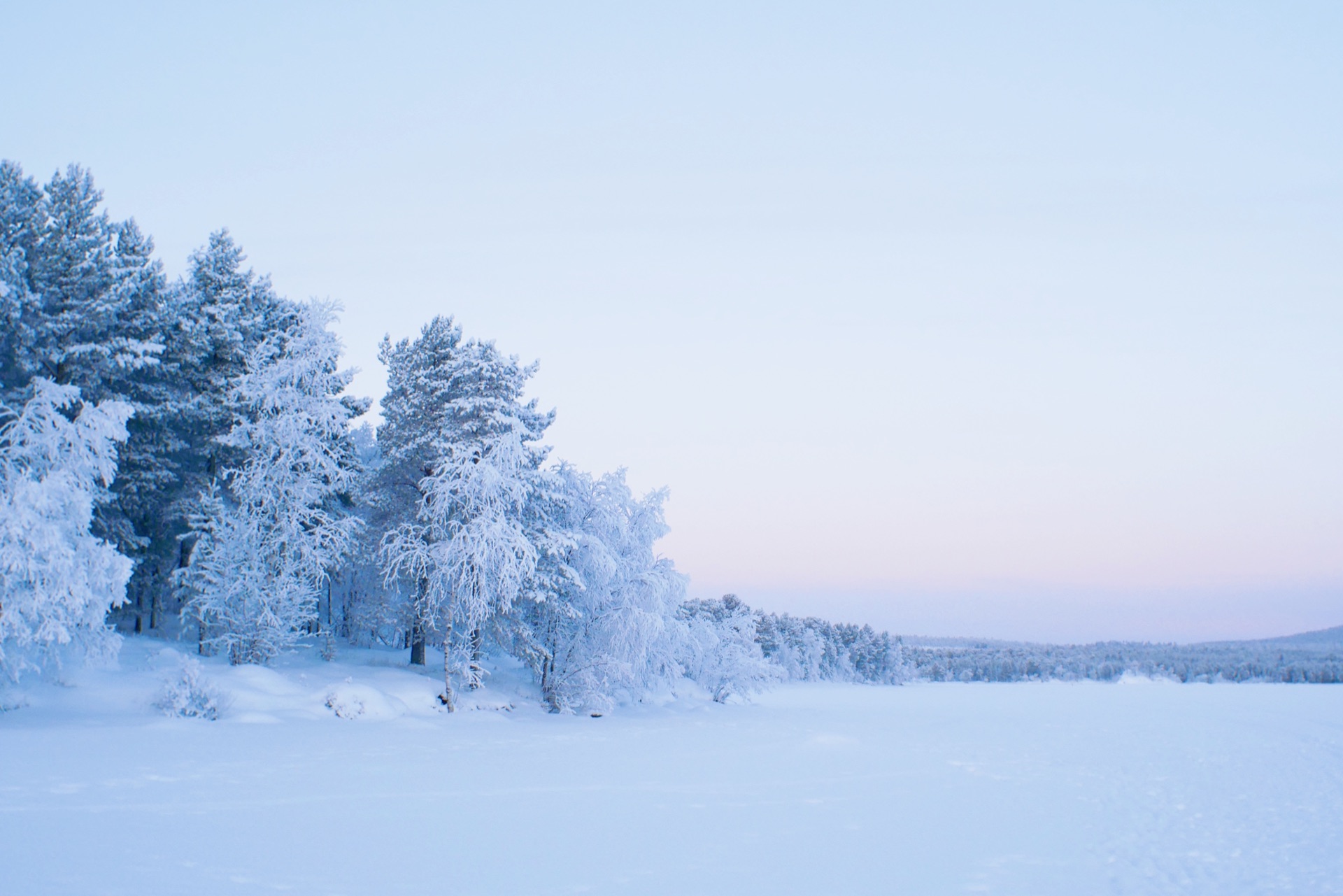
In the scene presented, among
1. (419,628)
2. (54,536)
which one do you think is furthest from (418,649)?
(54,536)

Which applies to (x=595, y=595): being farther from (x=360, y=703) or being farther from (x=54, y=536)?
(x=54, y=536)

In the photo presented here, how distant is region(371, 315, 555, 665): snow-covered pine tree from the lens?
32500mm

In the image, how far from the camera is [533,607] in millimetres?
35281

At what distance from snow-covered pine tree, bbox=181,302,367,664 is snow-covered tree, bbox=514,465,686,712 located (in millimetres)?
8180

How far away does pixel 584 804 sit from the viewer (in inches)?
614

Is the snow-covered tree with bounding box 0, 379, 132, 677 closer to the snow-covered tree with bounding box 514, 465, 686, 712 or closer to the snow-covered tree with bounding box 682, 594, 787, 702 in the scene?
the snow-covered tree with bounding box 514, 465, 686, 712

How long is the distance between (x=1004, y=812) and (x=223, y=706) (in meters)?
21.2

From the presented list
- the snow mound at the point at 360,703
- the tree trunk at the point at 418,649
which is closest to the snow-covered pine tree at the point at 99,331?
the snow mound at the point at 360,703

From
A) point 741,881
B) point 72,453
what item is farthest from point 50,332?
point 741,881

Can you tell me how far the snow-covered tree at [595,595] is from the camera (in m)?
34.1

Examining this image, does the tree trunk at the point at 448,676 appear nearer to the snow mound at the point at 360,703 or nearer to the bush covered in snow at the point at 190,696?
the snow mound at the point at 360,703

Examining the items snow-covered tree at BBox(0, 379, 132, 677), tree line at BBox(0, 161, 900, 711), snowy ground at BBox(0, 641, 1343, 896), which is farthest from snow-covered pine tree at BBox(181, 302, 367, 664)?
snow-covered tree at BBox(0, 379, 132, 677)

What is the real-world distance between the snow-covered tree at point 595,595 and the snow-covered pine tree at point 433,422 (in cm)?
306

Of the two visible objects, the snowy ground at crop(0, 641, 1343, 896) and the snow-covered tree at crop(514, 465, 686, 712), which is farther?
the snow-covered tree at crop(514, 465, 686, 712)
